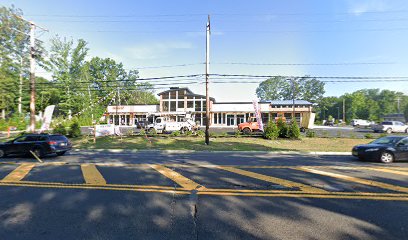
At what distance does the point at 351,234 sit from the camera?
3.19 metres

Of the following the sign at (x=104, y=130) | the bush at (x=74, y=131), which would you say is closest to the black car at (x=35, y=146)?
the sign at (x=104, y=130)

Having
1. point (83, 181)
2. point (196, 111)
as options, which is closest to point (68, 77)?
point (196, 111)

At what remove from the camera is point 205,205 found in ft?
14.2

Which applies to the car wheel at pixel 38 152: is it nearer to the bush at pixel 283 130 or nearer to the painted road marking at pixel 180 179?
the painted road marking at pixel 180 179

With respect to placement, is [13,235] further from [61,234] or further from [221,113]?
[221,113]

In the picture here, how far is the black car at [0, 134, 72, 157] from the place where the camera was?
10.9 meters

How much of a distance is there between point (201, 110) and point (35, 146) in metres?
33.3

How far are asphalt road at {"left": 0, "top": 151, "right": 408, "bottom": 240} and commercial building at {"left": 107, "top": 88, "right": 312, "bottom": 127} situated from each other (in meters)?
34.0

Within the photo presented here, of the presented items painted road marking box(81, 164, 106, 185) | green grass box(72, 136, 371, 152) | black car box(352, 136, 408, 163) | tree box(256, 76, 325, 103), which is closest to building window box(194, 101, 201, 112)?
green grass box(72, 136, 371, 152)

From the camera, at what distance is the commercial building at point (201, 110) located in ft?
135

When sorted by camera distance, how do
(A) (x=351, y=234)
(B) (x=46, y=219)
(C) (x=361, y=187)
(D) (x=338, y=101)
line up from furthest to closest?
1. (D) (x=338, y=101)
2. (C) (x=361, y=187)
3. (B) (x=46, y=219)
4. (A) (x=351, y=234)

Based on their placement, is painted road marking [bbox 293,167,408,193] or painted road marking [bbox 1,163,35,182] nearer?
painted road marking [bbox 293,167,408,193]

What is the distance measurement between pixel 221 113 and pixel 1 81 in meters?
40.7

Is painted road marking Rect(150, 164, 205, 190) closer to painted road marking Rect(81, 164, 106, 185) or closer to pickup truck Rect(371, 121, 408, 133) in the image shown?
painted road marking Rect(81, 164, 106, 185)
